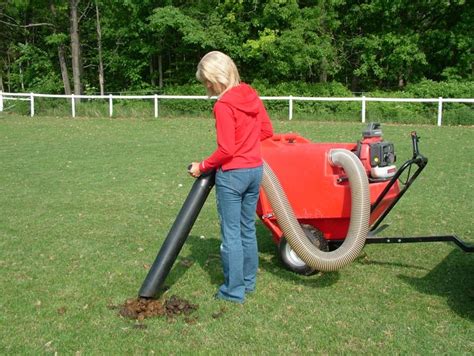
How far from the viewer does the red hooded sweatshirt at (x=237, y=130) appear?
4.15 m

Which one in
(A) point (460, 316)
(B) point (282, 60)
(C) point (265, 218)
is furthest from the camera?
(B) point (282, 60)

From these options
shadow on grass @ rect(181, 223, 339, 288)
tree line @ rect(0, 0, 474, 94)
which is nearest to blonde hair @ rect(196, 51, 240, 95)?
shadow on grass @ rect(181, 223, 339, 288)

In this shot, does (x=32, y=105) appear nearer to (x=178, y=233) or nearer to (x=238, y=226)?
(x=178, y=233)

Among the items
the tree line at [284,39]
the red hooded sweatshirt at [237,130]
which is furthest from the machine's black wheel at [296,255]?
the tree line at [284,39]

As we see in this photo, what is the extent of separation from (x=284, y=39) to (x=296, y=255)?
24.9m

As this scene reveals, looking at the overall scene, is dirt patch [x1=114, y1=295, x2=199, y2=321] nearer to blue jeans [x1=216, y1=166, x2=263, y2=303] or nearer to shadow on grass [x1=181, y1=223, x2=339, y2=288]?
blue jeans [x1=216, y1=166, x2=263, y2=303]

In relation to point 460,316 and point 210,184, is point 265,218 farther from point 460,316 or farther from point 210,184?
point 460,316

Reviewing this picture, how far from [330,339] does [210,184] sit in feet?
4.70

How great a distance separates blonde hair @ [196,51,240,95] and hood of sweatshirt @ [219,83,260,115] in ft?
0.19

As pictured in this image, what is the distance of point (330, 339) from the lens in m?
4.01

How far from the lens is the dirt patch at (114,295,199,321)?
4.36 meters

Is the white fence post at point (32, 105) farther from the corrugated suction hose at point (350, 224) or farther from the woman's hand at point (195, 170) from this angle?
the woman's hand at point (195, 170)

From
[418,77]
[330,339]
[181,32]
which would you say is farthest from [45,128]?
[418,77]

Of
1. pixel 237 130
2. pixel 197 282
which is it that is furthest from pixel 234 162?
pixel 197 282
